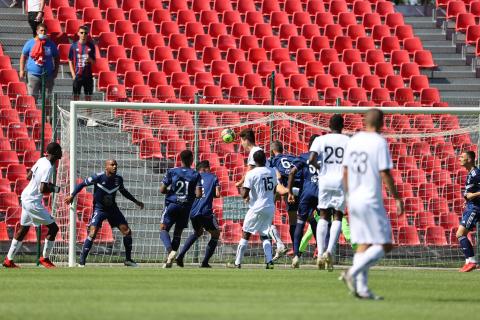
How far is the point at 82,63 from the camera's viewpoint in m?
21.7

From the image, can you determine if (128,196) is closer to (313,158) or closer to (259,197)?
(259,197)

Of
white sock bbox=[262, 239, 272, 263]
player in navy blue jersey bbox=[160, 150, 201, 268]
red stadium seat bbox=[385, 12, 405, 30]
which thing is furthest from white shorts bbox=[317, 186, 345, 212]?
red stadium seat bbox=[385, 12, 405, 30]

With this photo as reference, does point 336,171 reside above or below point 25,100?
below

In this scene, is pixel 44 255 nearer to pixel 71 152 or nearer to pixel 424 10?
→ pixel 71 152

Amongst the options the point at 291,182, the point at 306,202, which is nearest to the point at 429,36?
the point at 306,202

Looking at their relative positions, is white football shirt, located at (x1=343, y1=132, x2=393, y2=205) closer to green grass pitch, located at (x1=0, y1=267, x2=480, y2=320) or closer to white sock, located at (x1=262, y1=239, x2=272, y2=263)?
green grass pitch, located at (x1=0, y1=267, x2=480, y2=320)

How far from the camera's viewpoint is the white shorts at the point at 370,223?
10.8 metres

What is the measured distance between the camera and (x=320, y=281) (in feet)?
44.9

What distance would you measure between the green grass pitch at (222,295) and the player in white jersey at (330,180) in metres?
0.42

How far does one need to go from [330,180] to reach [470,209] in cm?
345

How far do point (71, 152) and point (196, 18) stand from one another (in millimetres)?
9738

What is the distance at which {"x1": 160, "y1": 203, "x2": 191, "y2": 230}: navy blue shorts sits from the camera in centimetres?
1764

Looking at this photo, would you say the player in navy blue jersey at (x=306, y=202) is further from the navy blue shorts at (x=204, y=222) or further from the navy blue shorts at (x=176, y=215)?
the navy blue shorts at (x=176, y=215)

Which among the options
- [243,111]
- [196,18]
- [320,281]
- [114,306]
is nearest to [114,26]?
[196,18]
